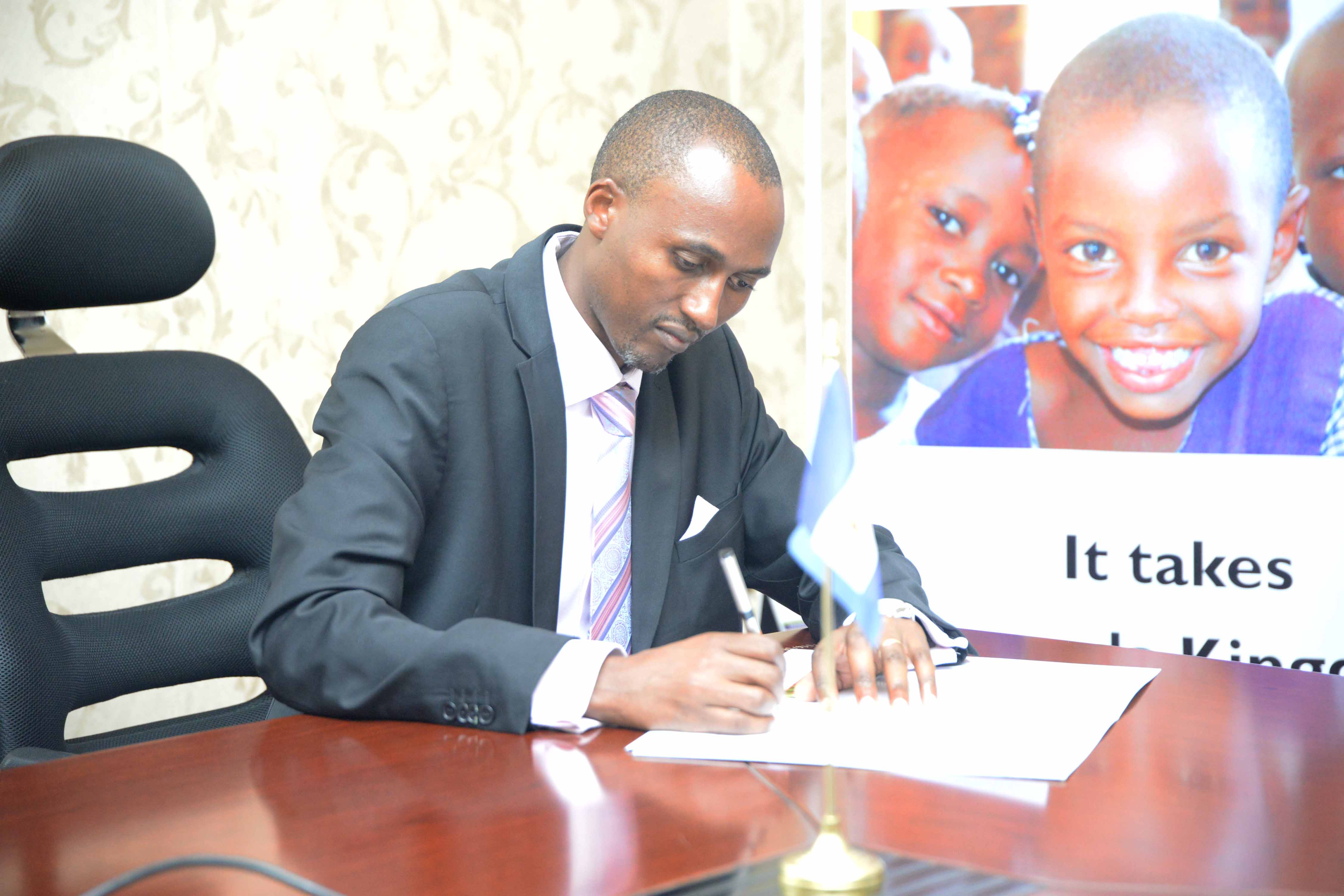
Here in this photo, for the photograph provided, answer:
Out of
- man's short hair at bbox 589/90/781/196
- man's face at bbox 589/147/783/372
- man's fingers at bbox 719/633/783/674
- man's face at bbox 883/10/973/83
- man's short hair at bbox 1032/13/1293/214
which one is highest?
man's face at bbox 883/10/973/83

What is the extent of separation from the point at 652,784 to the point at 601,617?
61 centimetres

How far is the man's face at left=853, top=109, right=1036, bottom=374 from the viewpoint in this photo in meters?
2.62

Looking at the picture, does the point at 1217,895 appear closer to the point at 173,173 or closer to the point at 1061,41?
the point at 173,173

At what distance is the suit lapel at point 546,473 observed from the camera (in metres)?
1.44

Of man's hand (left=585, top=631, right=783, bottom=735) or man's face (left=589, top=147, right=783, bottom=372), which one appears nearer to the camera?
man's hand (left=585, top=631, right=783, bottom=735)

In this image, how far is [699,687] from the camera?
1.05 metres

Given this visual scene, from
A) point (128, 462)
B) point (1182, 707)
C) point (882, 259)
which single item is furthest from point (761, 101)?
point (1182, 707)

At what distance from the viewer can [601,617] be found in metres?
1.53

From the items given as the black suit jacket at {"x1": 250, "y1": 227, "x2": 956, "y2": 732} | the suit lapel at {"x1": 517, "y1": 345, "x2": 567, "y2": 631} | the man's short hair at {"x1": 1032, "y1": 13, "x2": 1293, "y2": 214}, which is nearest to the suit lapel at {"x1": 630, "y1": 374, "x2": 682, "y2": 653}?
the black suit jacket at {"x1": 250, "y1": 227, "x2": 956, "y2": 732}

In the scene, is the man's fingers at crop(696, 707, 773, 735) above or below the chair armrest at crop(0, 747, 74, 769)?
above

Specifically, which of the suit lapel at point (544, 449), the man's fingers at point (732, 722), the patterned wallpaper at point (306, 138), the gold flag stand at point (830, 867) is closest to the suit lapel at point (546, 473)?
the suit lapel at point (544, 449)

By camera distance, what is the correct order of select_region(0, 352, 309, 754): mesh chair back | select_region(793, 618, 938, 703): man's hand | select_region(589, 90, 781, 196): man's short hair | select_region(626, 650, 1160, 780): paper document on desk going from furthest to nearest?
select_region(589, 90, 781, 196): man's short hair
select_region(0, 352, 309, 754): mesh chair back
select_region(793, 618, 938, 703): man's hand
select_region(626, 650, 1160, 780): paper document on desk

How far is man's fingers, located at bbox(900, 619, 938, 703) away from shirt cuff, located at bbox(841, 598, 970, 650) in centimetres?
3

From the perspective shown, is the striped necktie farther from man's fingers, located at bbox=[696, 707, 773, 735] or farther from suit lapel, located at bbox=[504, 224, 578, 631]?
man's fingers, located at bbox=[696, 707, 773, 735]
